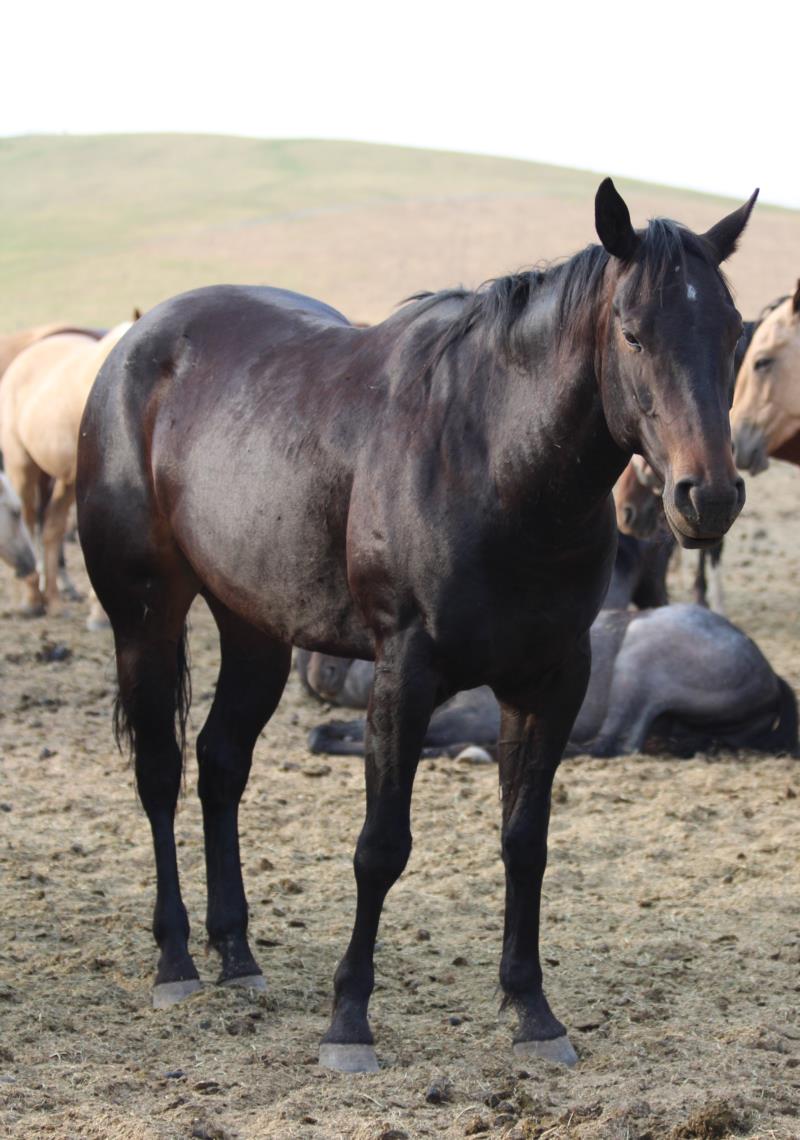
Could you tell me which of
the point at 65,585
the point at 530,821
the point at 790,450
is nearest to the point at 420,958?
the point at 530,821

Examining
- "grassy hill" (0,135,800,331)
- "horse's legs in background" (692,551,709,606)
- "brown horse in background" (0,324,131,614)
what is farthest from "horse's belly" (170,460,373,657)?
"grassy hill" (0,135,800,331)

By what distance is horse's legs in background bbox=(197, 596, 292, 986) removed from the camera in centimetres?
454

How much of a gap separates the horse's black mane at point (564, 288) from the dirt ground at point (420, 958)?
1.90m

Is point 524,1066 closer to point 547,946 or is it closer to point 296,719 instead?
point 547,946

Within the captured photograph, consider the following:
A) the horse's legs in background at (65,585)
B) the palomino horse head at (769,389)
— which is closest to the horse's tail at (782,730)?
the palomino horse head at (769,389)

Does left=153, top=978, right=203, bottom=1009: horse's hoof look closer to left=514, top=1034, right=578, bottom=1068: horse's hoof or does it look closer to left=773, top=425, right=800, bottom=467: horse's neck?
left=514, top=1034, right=578, bottom=1068: horse's hoof

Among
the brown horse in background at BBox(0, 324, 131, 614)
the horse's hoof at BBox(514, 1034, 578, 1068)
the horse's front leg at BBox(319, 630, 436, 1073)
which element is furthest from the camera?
the brown horse in background at BBox(0, 324, 131, 614)

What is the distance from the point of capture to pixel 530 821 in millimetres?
3918

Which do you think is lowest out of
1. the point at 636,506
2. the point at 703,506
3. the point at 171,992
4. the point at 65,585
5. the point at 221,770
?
the point at 65,585

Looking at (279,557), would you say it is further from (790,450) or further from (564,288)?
(790,450)

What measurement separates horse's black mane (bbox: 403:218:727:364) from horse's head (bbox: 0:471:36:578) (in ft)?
23.1

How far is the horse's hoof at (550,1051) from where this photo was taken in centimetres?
382

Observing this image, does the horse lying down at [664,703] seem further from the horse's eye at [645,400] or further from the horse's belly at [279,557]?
the horse's eye at [645,400]

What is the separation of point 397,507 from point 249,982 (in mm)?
Answer: 1675
